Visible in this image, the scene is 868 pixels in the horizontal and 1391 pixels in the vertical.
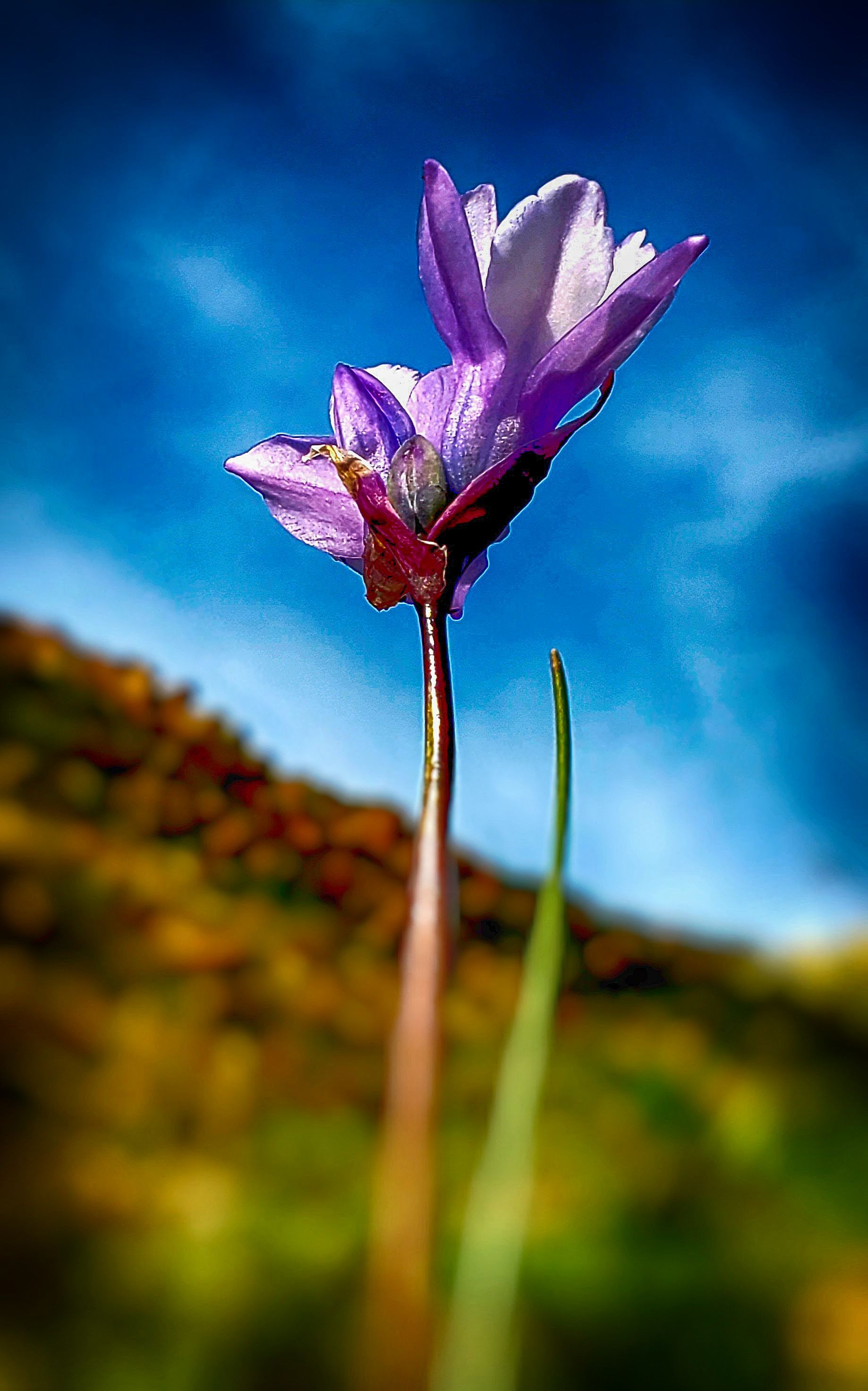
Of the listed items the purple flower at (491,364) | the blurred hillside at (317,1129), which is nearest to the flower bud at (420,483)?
the purple flower at (491,364)

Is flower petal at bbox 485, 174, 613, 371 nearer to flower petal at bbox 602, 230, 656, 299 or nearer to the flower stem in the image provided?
flower petal at bbox 602, 230, 656, 299

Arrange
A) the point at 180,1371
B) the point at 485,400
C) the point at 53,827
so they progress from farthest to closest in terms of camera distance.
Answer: the point at 485,400
the point at 53,827
the point at 180,1371

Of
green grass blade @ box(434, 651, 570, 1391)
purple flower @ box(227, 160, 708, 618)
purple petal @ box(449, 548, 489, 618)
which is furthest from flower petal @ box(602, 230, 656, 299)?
green grass blade @ box(434, 651, 570, 1391)

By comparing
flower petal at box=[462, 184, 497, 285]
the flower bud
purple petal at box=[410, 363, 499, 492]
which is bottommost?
the flower bud

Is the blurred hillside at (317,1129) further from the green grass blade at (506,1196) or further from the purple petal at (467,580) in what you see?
the purple petal at (467,580)

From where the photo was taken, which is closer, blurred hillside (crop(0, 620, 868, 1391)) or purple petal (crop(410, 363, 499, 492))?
blurred hillside (crop(0, 620, 868, 1391))

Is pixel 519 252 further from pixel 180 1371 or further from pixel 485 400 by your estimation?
pixel 180 1371

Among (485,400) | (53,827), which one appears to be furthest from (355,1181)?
(485,400)
